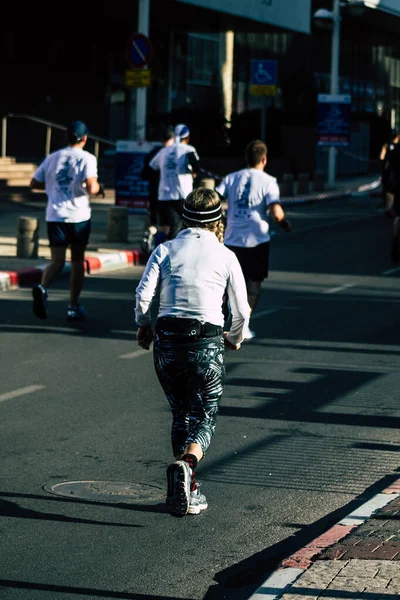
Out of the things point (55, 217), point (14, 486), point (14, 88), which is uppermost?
point (14, 88)

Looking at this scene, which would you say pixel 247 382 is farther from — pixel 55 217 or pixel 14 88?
pixel 14 88

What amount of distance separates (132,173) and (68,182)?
29.9 ft

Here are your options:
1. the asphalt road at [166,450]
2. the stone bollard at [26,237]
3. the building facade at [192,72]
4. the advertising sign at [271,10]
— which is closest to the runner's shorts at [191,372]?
the asphalt road at [166,450]

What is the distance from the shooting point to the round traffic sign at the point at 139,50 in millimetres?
23359

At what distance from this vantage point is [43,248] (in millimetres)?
19875

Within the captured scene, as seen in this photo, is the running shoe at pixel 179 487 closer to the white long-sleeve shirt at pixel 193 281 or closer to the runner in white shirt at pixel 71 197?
the white long-sleeve shirt at pixel 193 281

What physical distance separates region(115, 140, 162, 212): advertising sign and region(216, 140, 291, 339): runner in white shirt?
10.1 metres

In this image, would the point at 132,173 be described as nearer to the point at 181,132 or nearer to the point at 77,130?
the point at 181,132

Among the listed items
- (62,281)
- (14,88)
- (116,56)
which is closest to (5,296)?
(62,281)

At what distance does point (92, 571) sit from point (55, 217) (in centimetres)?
777

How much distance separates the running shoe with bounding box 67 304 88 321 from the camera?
527 inches

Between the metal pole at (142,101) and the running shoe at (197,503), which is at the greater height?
the metal pole at (142,101)

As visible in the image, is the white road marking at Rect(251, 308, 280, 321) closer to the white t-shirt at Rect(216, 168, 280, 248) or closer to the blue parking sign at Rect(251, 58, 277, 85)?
the white t-shirt at Rect(216, 168, 280, 248)

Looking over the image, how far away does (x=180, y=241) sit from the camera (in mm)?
6656
